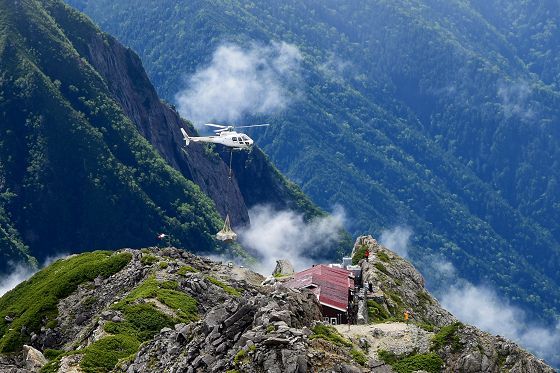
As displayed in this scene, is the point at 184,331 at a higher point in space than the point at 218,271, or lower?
lower

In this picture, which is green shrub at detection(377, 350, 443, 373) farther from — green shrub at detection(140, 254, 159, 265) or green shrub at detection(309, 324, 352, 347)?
green shrub at detection(140, 254, 159, 265)

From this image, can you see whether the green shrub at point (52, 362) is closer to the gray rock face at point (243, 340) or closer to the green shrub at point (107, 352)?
the green shrub at point (107, 352)

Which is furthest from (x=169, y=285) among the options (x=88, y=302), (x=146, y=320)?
(x=146, y=320)

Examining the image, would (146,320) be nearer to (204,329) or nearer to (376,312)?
(376,312)

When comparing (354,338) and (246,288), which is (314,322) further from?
(246,288)

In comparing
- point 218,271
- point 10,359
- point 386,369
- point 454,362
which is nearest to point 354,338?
point 454,362

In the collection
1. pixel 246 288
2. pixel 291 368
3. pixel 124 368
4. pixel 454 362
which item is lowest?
pixel 291 368
